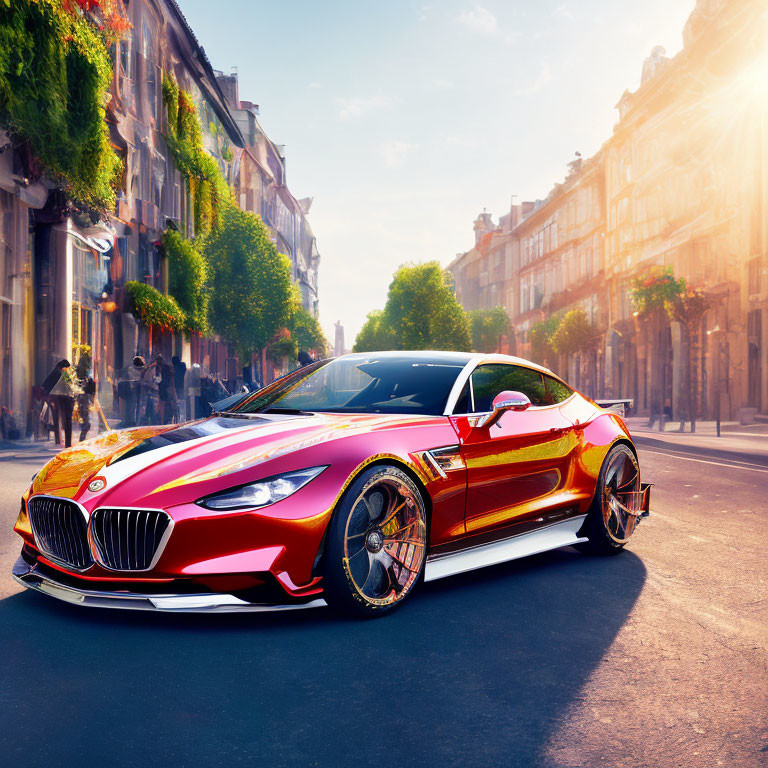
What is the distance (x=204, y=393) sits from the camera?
79.4 ft

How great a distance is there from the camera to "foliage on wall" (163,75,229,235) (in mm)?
28125

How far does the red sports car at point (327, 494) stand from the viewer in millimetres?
3902

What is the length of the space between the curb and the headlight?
1300cm

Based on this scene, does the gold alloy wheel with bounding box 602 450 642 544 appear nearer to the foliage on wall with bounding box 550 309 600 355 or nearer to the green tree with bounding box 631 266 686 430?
the green tree with bounding box 631 266 686 430

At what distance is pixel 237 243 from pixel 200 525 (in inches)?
1275

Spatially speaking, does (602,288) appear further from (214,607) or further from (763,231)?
(214,607)

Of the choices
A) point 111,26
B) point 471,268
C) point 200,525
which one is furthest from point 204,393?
point 471,268

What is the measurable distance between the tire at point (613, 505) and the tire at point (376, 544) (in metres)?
1.76

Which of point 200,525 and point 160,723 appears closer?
point 160,723

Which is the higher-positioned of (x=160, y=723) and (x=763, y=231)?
(x=763, y=231)

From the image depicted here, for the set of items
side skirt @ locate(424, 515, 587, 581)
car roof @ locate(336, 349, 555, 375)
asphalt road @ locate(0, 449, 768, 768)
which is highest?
car roof @ locate(336, 349, 555, 375)

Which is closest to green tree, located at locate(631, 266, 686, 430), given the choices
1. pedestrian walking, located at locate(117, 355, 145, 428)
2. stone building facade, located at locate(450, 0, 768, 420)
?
stone building facade, located at locate(450, 0, 768, 420)

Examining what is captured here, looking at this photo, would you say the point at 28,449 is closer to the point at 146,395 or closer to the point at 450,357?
the point at 146,395

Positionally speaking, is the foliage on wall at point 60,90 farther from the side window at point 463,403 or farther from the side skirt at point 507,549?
the side skirt at point 507,549
